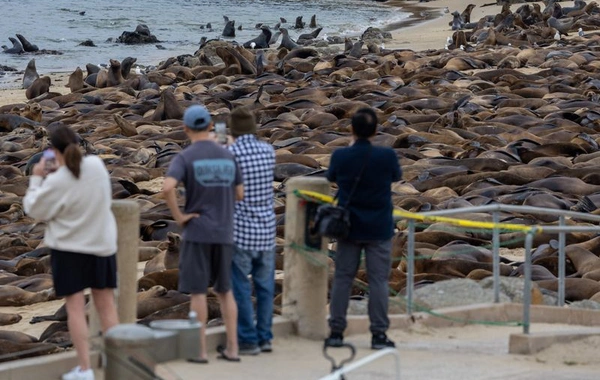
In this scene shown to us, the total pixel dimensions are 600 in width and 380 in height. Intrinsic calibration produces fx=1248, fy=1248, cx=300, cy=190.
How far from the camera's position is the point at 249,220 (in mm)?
Result: 6820

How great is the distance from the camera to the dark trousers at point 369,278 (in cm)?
703

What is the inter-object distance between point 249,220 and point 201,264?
0.45 meters

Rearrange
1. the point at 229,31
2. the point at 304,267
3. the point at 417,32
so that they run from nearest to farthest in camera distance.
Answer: the point at 304,267 → the point at 417,32 → the point at 229,31

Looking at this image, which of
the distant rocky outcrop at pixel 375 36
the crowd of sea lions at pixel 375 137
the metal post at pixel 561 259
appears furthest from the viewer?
the distant rocky outcrop at pixel 375 36

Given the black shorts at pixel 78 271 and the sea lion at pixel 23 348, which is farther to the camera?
the sea lion at pixel 23 348

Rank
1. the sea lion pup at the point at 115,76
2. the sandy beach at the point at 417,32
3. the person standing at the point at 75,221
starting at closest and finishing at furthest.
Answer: the person standing at the point at 75,221
the sea lion pup at the point at 115,76
the sandy beach at the point at 417,32

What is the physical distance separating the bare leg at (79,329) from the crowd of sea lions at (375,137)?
232 cm

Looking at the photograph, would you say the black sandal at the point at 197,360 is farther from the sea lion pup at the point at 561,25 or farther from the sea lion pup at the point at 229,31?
the sea lion pup at the point at 229,31

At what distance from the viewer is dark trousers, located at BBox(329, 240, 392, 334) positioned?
7.03 m

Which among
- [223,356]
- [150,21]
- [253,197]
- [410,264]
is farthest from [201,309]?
[150,21]

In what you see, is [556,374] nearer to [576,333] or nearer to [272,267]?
[576,333]

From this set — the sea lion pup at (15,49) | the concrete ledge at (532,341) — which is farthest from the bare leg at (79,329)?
the sea lion pup at (15,49)

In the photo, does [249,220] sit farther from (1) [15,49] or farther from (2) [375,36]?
(1) [15,49]

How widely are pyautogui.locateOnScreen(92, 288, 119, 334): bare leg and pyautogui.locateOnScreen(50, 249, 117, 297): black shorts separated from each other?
0.06 m
